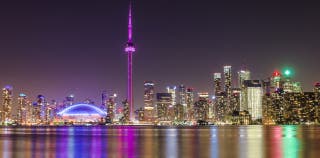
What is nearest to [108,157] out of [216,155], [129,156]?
[129,156]

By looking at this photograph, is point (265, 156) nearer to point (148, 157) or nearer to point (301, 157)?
point (301, 157)

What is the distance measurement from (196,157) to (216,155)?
8.67 ft

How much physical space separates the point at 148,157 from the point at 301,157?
47.7 ft

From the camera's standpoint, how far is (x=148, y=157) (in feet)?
178

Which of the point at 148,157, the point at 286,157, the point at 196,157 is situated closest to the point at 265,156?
the point at 286,157

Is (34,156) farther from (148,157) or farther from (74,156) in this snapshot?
(148,157)

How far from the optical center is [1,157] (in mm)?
54031

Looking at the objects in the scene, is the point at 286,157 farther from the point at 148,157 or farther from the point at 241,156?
the point at 148,157

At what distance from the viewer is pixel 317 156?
52.9m

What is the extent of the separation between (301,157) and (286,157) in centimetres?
139

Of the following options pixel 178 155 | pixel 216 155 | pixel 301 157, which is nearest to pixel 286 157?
pixel 301 157

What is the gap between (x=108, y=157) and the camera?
54.5m

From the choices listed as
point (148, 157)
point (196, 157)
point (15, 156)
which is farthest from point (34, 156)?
point (196, 157)

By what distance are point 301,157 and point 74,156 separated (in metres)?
21.8
